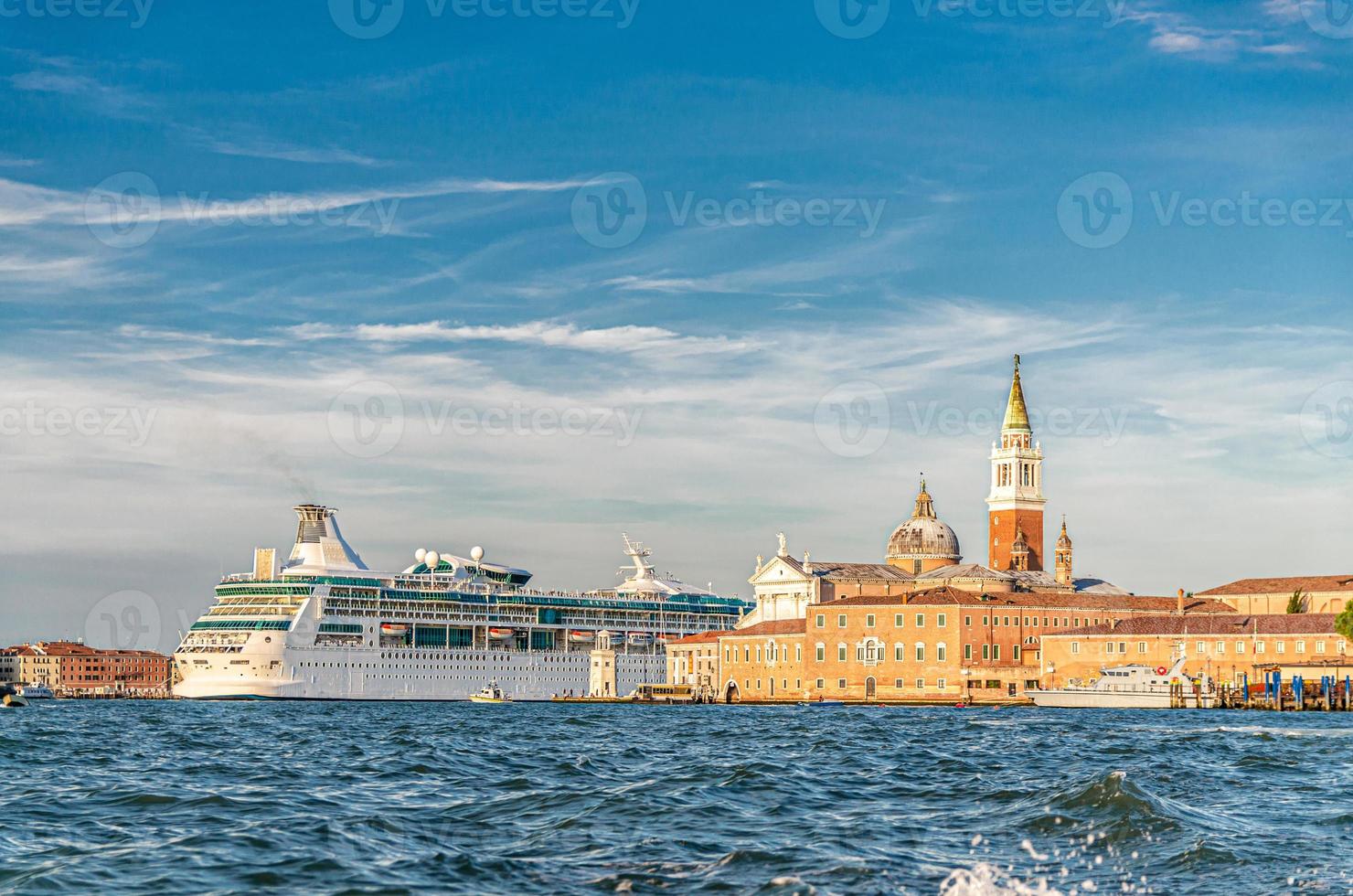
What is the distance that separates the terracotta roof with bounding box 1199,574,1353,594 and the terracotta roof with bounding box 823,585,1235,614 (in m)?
2.47

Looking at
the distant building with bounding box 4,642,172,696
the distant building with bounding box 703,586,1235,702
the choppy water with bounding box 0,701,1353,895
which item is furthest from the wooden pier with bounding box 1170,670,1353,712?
the distant building with bounding box 4,642,172,696

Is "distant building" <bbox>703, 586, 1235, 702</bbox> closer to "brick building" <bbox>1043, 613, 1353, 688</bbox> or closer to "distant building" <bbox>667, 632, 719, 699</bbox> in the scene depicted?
"brick building" <bbox>1043, 613, 1353, 688</bbox>

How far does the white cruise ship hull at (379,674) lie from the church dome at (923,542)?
2269cm

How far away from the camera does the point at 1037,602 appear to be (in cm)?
10162

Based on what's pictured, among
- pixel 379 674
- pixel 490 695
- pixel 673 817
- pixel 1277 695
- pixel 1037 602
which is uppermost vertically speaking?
pixel 1037 602

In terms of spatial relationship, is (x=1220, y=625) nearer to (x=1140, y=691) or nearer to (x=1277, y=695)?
(x=1140, y=691)

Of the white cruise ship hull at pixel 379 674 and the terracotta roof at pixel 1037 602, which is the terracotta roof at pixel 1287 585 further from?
the white cruise ship hull at pixel 379 674

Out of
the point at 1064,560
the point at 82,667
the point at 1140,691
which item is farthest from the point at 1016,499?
the point at 82,667

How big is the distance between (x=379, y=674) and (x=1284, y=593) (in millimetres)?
53334

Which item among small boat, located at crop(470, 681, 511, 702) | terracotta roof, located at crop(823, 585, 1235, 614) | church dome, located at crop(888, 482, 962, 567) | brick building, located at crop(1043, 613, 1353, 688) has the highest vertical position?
church dome, located at crop(888, 482, 962, 567)

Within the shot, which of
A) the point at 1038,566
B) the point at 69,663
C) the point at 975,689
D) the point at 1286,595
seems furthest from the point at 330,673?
the point at 69,663

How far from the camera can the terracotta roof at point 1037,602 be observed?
9988 centimetres

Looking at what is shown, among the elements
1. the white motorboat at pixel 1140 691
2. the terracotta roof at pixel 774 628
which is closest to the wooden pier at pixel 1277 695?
the white motorboat at pixel 1140 691

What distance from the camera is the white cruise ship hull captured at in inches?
4028
